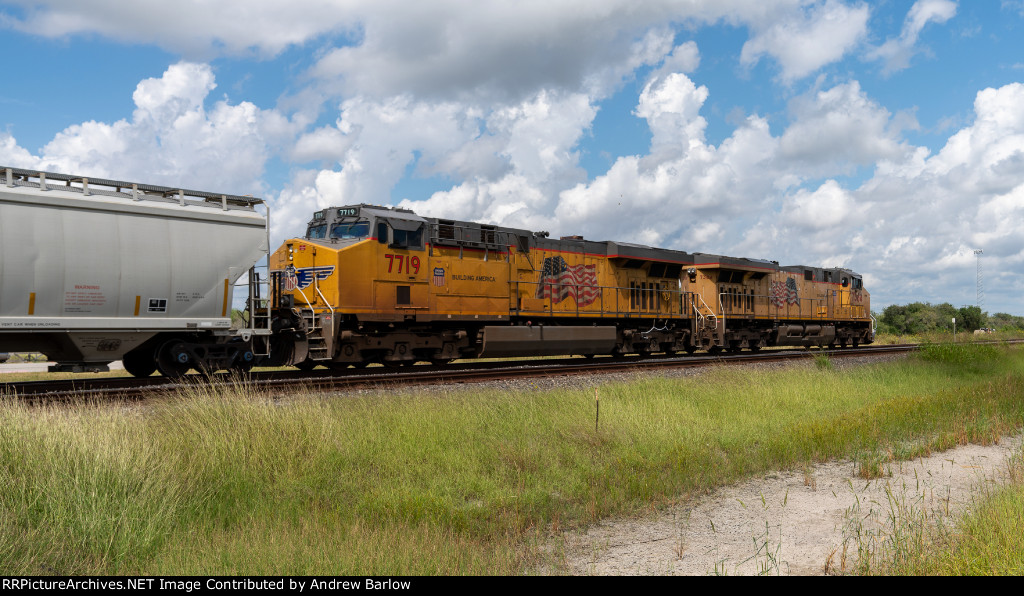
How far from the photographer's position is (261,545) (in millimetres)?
4523

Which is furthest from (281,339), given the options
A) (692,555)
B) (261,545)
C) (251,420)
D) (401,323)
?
(692,555)

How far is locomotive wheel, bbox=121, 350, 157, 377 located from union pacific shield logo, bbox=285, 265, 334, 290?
3.29 meters

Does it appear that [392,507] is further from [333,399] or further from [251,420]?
[333,399]

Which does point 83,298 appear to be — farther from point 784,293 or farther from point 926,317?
point 926,317

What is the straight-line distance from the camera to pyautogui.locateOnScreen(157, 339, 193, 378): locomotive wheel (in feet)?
39.6

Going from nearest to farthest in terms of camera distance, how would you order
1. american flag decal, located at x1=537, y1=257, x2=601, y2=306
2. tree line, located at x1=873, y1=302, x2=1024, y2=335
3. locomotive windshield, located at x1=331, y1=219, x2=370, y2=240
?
locomotive windshield, located at x1=331, y1=219, x2=370, y2=240 → american flag decal, located at x1=537, y1=257, x2=601, y2=306 → tree line, located at x1=873, y1=302, x2=1024, y2=335

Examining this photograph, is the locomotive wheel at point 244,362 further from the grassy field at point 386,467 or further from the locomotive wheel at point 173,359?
the grassy field at point 386,467

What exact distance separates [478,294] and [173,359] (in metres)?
7.33

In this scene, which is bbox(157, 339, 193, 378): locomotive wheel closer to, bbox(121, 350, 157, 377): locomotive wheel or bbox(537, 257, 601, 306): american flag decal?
bbox(121, 350, 157, 377): locomotive wheel

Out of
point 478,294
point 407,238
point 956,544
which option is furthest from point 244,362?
point 956,544

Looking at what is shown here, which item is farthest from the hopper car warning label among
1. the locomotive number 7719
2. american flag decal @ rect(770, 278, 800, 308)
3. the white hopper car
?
american flag decal @ rect(770, 278, 800, 308)

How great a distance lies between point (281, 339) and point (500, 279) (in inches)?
229

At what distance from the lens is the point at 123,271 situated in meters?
11.3

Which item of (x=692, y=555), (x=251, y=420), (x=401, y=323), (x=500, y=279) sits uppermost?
(x=500, y=279)
